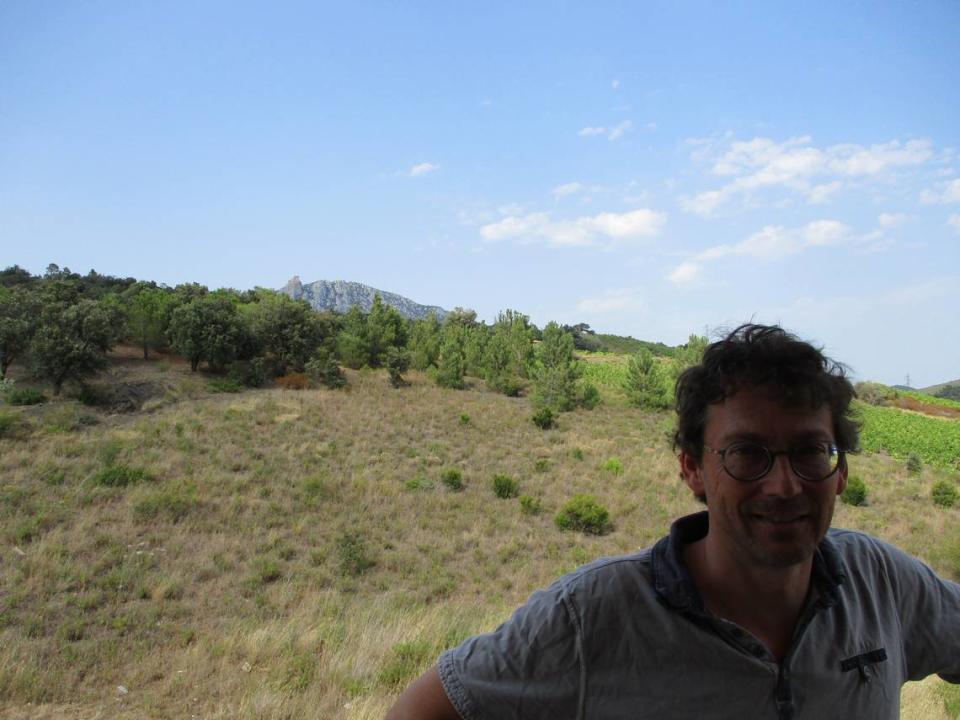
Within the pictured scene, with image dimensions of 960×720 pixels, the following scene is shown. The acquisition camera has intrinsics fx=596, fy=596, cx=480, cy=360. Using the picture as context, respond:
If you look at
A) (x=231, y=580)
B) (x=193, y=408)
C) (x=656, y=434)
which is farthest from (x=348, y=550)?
(x=656, y=434)

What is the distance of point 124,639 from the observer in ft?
24.4

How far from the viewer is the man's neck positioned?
56.2 inches

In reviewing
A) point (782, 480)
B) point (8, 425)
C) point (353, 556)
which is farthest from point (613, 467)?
point (782, 480)

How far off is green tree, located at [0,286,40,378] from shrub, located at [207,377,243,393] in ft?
23.4

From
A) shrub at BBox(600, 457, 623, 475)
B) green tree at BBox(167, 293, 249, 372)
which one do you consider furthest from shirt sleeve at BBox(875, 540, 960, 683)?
green tree at BBox(167, 293, 249, 372)

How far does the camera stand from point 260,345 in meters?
32.2

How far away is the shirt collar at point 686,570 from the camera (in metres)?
1.36

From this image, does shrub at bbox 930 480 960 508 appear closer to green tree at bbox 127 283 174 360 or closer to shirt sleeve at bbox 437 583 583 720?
shirt sleeve at bbox 437 583 583 720

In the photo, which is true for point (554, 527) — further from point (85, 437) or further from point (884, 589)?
point (85, 437)

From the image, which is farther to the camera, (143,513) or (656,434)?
(656,434)

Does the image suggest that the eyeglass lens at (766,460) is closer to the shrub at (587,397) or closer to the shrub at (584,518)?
the shrub at (584,518)

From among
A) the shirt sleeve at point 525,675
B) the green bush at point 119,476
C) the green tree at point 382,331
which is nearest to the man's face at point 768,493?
the shirt sleeve at point 525,675

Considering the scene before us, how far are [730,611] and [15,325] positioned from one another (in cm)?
3023

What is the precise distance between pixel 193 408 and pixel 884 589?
2476 cm
